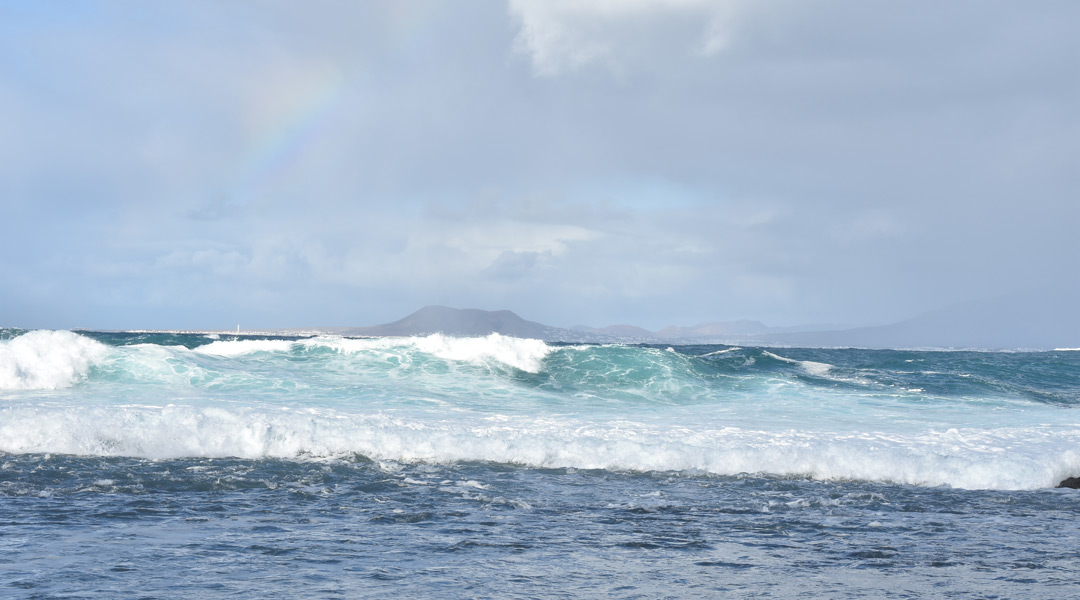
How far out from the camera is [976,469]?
1205 centimetres

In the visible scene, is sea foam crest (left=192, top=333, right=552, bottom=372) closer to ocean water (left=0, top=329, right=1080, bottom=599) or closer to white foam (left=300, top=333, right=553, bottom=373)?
white foam (left=300, top=333, right=553, bottom=373)

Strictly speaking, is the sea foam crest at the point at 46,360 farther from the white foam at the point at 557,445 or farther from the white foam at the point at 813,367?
the white foam at the point at 813,367

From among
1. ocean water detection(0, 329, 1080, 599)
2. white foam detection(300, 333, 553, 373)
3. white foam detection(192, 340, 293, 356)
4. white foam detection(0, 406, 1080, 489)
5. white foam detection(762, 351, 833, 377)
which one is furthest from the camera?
white foam detection(762, 351, 833, 377)

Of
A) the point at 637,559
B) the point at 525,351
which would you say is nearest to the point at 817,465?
the point at 637,559

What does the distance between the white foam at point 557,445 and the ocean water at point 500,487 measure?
5 centimetres

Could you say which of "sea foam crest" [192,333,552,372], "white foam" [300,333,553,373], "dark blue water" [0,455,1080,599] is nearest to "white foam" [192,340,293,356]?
"sea foam crest" [192,333,552,372]

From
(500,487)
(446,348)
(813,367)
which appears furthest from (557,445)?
(813,367)

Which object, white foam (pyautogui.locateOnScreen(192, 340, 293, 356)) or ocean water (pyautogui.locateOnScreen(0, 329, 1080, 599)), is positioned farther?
white foam (pyautogui.locateOnScreen(192, 340, 293, 356))

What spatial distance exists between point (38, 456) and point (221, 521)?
570 cm

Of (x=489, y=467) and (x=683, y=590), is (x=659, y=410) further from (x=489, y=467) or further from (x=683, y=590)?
(x=683, y=590)

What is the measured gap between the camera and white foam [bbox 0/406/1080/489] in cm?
1223

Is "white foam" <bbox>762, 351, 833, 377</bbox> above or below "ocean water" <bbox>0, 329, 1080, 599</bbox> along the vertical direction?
above

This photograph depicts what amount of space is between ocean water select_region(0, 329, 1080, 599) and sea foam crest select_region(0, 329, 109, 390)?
67mm

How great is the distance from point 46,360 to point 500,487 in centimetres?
1597
